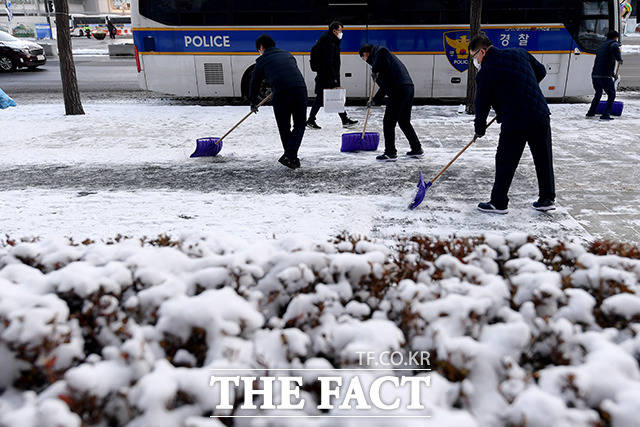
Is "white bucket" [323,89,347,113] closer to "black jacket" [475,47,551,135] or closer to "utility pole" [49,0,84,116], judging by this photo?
"black jacket" [475,47,551,135]

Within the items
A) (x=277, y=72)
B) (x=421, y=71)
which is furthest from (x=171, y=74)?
(x=277, y=72)

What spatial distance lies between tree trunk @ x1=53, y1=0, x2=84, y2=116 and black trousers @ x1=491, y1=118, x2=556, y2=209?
31.6 feet

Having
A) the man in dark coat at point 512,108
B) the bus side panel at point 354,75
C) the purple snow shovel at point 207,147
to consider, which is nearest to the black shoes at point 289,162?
the purple snow shovel at point 207,147

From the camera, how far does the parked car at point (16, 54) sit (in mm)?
20359

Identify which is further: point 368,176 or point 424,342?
point 368,176

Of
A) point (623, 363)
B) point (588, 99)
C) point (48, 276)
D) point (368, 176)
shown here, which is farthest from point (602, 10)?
point (48, 276)

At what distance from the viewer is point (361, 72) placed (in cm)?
1196

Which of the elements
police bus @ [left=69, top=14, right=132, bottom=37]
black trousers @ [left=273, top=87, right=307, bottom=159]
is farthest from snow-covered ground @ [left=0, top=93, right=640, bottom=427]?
police bus @ [left=69, top=14, right=132, bottom=37]

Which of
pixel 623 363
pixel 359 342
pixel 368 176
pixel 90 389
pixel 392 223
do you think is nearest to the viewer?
pixel 90 389

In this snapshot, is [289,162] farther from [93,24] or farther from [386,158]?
[93,24]

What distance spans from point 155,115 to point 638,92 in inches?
546

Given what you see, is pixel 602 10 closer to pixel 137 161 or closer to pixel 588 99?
pixel 588 99

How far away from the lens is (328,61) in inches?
383

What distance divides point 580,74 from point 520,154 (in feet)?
27.4
